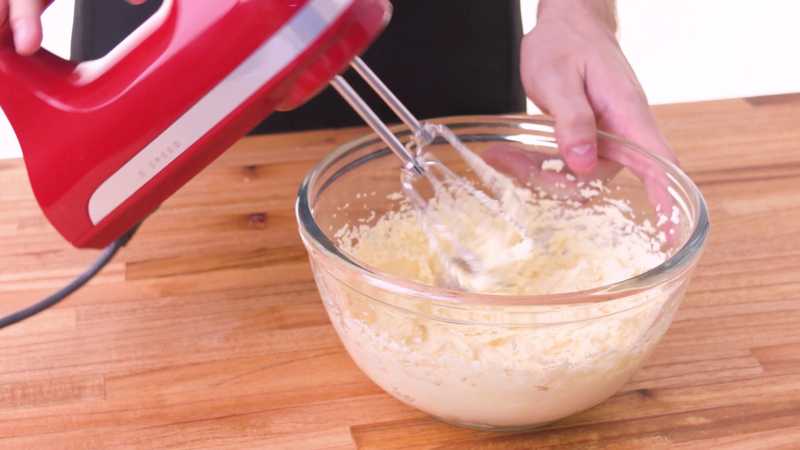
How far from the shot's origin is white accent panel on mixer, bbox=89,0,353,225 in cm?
61

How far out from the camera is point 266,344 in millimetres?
854

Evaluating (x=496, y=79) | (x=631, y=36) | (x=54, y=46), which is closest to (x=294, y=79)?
(x=496, y=79)

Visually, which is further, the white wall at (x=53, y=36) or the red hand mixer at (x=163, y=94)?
the white wall at (x=53, y=36)

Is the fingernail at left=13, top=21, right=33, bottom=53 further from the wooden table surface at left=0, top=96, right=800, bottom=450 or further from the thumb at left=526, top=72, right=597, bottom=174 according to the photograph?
the thumb at left=526, top=72, right=597, bottom=174

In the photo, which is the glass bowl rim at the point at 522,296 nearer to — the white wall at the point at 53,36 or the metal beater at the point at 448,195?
the metal beater at the point at 448,195

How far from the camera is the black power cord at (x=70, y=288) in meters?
0.89

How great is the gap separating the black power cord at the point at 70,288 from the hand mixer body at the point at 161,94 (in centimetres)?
15

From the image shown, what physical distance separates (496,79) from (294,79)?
2.33ft

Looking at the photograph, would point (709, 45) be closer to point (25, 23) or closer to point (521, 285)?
point (521, 285)

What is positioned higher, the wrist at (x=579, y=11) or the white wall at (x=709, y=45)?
the wrist at (x=579, y=11)

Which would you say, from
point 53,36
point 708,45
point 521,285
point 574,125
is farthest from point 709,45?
point 521,285

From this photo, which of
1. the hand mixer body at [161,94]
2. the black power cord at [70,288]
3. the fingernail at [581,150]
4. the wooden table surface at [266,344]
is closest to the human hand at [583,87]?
the fingernail at [581,150]

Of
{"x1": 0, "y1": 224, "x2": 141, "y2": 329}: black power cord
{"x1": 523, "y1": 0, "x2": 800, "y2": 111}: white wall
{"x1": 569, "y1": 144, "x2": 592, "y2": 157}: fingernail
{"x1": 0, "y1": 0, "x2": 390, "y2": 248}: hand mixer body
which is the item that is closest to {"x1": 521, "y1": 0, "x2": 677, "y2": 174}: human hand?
{"x1": 569, "y1": 144, "x2": 592, "y2": 157}: fingernail

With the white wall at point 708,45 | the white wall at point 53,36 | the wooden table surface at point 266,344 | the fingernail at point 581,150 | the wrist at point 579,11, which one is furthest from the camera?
the white wall at point 708,45
